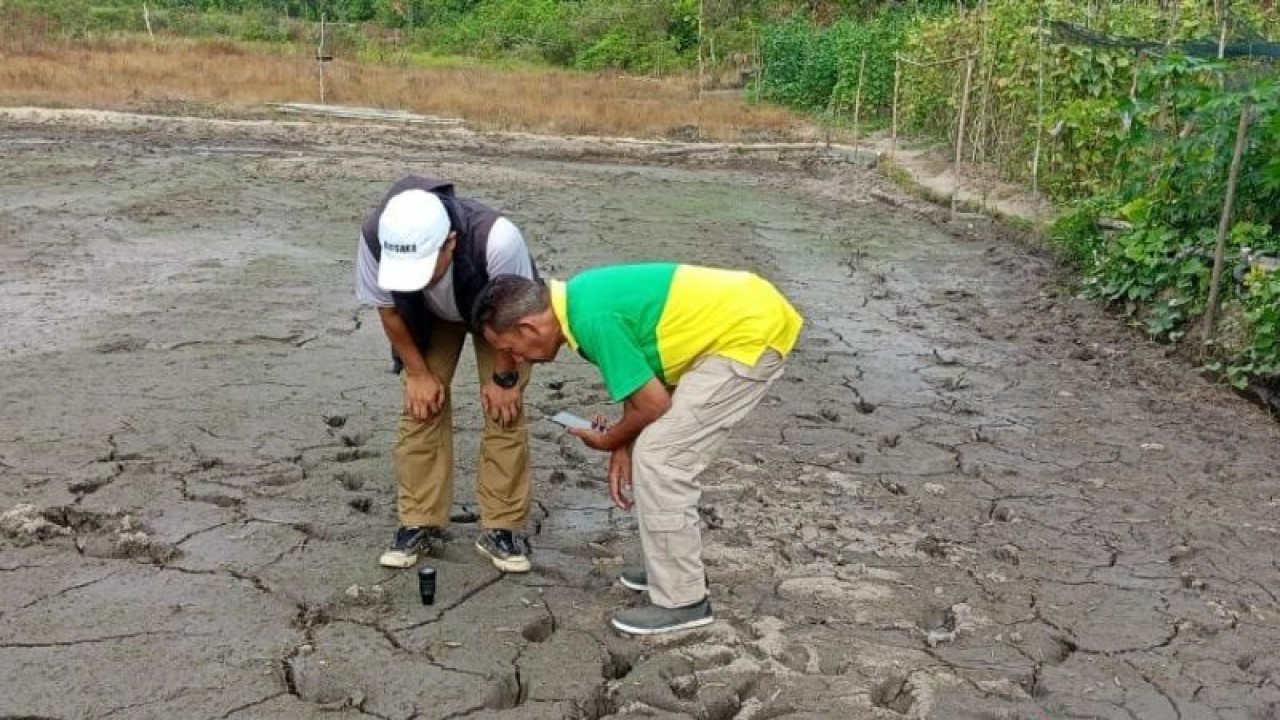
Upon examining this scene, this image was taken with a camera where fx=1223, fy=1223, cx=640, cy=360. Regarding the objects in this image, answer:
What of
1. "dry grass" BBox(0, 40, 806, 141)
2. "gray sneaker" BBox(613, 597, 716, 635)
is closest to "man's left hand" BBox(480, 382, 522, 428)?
"gray sneaker" BBox(613, 597, 716, 635)

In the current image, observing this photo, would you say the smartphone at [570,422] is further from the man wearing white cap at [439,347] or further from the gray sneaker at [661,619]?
the gray sneaker at [661,619]

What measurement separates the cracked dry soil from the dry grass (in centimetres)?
1119

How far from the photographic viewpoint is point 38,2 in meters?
33.6

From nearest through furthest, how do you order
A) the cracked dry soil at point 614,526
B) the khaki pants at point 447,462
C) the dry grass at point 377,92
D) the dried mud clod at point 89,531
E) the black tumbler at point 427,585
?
the cracked dry soil at point 614,526 → the black tumbler at point 427,585 → the khaki pants at point 447,462 → the dried mud clod at point 89,531 → the dry grass at point 377,92

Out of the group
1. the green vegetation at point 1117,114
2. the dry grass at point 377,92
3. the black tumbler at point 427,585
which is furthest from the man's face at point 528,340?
the dry grass at point 377,92

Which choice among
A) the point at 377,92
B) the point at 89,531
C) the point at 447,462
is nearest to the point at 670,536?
the point at 447,462

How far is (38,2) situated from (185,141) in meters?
21.0

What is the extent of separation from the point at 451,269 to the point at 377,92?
65.5 ft

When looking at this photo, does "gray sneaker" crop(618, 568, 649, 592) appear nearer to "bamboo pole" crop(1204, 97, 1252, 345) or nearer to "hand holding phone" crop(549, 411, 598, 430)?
"hand holding phone" crop(549, 411, 598, 430)

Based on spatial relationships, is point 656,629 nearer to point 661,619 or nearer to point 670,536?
point 661,619

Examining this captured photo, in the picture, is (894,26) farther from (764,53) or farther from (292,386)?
(292,386)

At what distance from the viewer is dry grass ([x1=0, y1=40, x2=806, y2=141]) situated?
1995 centimetres

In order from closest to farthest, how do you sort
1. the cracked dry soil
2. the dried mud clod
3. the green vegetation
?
the cracked dry soil, the dried mud clod, the green vegetation

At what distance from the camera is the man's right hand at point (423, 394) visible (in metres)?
3.99
